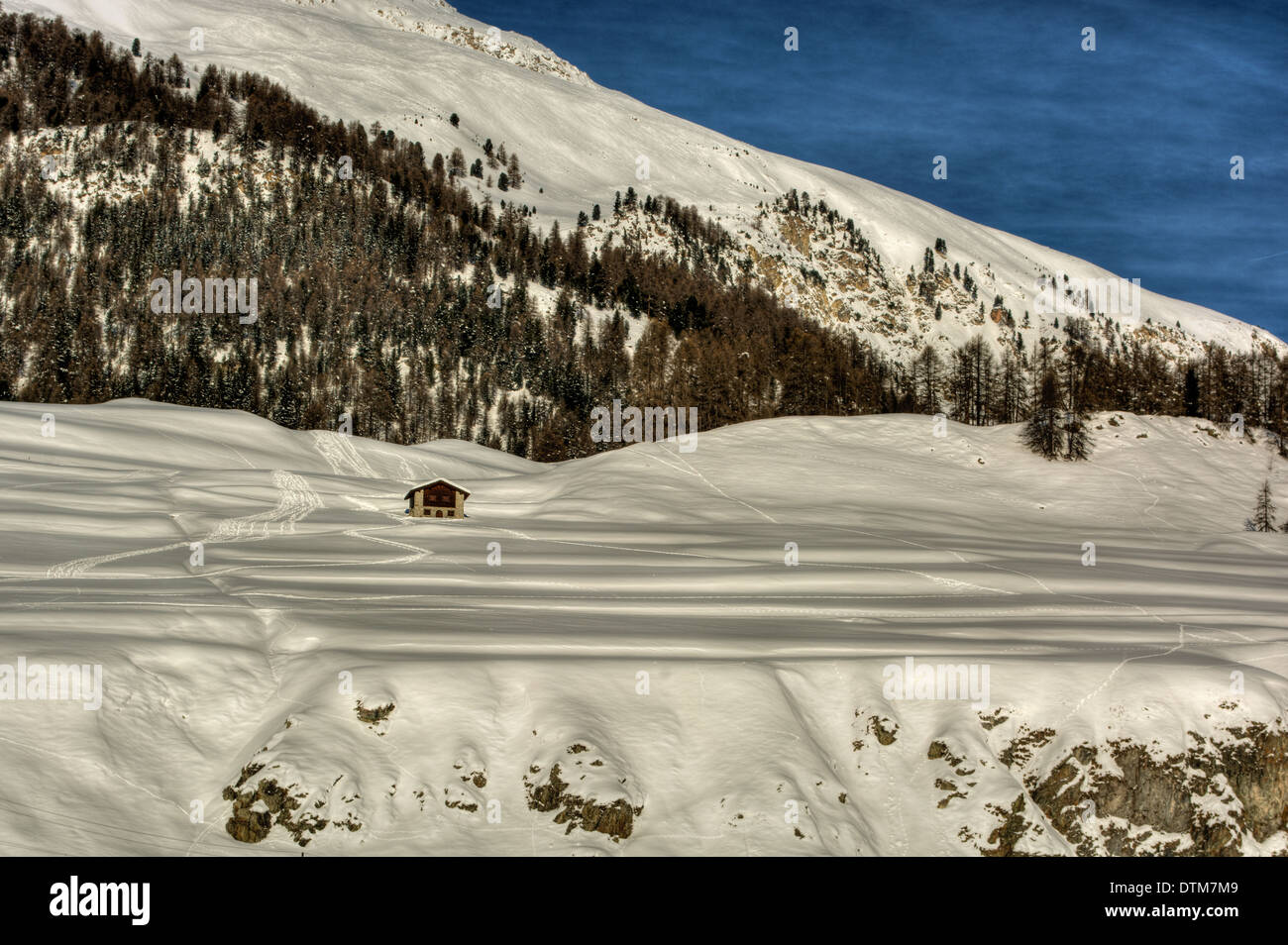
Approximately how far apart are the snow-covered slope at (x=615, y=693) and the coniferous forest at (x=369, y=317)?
46.6 m

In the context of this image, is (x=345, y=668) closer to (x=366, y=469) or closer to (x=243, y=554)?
(x=243, y=554)

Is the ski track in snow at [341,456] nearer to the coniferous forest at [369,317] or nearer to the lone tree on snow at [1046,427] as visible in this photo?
the coniferous forest at [369,317]

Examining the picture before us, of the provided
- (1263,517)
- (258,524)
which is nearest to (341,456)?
(258,524)

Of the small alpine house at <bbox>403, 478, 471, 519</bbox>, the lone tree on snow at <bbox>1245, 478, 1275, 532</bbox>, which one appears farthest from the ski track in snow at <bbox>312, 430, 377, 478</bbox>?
the lone tree on snow at <bbox>1245, 478, 1275, 532</bbox>

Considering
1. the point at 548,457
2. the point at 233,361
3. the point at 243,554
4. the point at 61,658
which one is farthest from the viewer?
the point at 233,361

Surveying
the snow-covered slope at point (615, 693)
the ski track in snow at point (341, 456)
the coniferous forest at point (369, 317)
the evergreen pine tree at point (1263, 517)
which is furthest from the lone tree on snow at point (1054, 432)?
the ski track in snow at point (341, 456)

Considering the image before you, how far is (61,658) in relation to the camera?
23.3 m

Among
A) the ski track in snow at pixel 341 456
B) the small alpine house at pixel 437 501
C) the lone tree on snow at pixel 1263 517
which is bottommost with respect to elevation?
the lone tree on snow at pixel 1263 517

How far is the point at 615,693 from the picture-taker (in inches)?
987

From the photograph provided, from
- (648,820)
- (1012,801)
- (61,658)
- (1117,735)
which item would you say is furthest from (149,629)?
(1117,735)

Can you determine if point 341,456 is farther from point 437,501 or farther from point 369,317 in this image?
point 369,317

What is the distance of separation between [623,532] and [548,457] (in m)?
53.5

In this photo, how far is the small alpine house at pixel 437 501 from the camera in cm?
5381

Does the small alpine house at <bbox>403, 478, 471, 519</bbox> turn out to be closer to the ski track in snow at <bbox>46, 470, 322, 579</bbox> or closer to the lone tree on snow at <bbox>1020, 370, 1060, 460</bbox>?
the ski track in snow at <bbox>46, 470, 322, 579</bbox>
